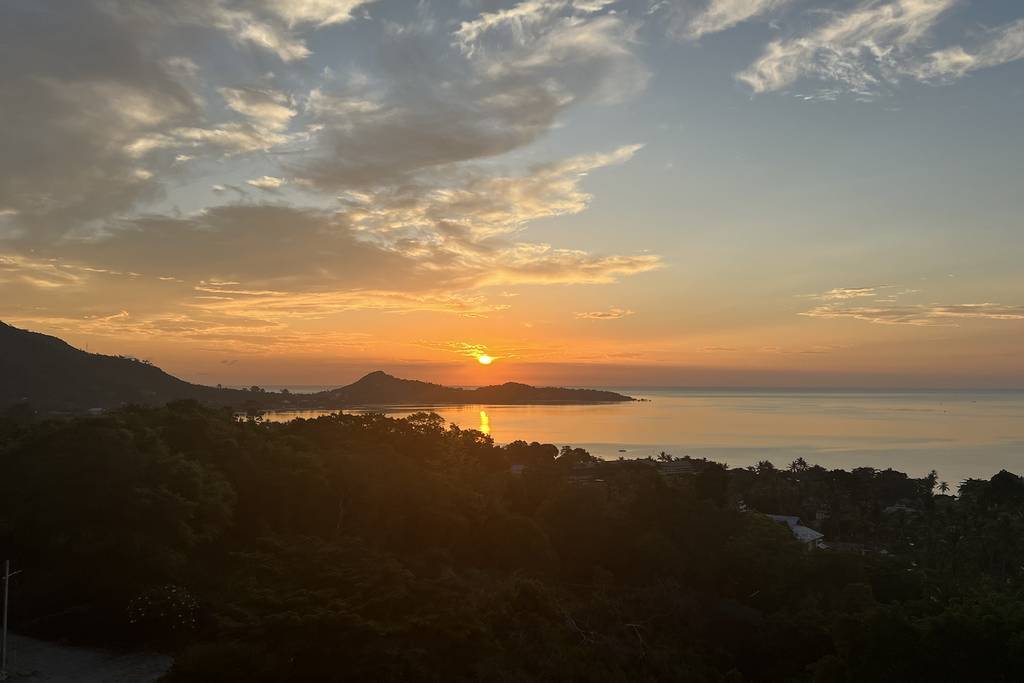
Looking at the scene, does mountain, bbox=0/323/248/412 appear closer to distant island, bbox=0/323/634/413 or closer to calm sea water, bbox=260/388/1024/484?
distant island, bbox=0/323/634/413

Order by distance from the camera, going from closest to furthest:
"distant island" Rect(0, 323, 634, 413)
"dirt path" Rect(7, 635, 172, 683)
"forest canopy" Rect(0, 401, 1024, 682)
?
"forest canopy" Rect(0, 401, 1024, 682) → "dirt path" Rect(7, 635, 172, 683) → "distant island" Rect(0, 323, 634, 413)

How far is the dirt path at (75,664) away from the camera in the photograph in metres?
12.6

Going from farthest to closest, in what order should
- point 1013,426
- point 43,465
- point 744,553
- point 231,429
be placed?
point 1013,426, point 231,429, point 744,553, point 43,465

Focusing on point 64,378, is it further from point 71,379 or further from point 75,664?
point 75,664

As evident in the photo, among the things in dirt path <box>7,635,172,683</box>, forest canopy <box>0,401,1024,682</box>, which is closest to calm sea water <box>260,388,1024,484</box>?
forest canopy <box>0,401,1024,682</box>

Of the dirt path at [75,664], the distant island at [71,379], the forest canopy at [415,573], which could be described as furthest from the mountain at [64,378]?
the dirt path at [75,664]

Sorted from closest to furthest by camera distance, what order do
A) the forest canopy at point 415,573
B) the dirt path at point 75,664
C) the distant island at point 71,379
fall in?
→ the forest canopy at point 415,573, the dirt path at point 75,664, the distant island at point 71,379

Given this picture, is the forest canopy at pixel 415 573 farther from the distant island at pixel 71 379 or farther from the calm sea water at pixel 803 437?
the calm sea water at pixel 803 437

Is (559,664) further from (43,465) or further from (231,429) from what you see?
(231,429)

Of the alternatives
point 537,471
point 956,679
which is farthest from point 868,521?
point 956,679

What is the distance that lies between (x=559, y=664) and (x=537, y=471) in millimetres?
21311

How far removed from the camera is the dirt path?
12641 millimetres

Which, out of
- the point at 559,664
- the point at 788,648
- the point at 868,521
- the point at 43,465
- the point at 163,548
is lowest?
the point at 868,521

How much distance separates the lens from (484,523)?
2453cm
